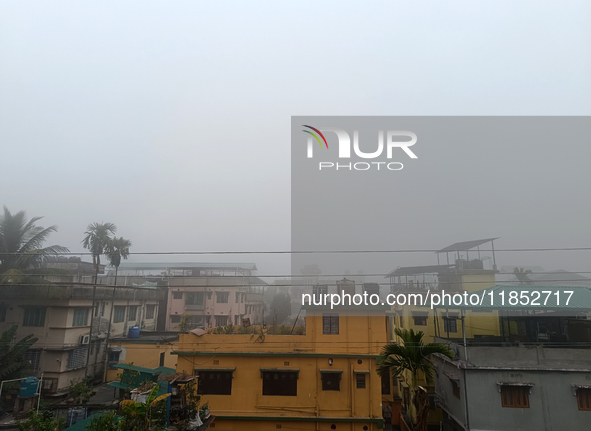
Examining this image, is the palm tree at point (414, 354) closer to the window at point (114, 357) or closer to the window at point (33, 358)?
the window at point (114, 357)

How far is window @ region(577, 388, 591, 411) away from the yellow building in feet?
23.2

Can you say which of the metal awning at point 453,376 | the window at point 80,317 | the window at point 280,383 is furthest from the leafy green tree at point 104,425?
the metal awning at point 453,376

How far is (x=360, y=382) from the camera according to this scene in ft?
49.1

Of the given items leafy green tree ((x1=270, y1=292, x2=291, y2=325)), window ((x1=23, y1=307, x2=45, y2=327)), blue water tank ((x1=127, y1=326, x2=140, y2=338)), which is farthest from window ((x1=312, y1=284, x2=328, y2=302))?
leafy green tree ((x1=270, y1=292, x2=291, y2=325))

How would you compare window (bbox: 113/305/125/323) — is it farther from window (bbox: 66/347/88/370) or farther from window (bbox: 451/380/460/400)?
window (bbox: 451/380/460/400)

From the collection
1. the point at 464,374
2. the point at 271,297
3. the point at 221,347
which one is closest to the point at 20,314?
the point at 221,347

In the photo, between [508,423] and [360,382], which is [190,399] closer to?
[360,382]

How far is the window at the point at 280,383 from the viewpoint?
49.2 ft

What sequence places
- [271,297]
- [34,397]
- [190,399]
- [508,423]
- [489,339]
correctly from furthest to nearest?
[271,297] < [489,339] < [34,397] < [508,423] < [190,399]

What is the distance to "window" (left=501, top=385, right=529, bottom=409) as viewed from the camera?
1273cm

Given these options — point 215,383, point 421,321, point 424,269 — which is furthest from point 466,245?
point 215,383

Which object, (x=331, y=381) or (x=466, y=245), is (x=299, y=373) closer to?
(x=331, y=381)

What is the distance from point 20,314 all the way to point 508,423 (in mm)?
22336

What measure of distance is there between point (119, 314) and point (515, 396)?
20.5 meters
